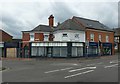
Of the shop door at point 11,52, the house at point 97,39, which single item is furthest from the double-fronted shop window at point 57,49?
the shop door at point 11,52

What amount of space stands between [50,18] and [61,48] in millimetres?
11839

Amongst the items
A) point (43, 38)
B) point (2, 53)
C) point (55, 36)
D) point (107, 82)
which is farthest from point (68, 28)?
point (107, 82)

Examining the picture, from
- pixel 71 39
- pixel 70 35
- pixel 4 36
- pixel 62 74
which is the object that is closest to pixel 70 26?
pixel 70 35

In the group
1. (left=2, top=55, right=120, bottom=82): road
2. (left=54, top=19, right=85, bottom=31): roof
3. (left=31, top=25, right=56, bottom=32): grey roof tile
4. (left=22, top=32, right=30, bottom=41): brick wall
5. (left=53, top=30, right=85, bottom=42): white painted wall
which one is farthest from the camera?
(left=22, top=32, right=30, bottom=41): brick wall

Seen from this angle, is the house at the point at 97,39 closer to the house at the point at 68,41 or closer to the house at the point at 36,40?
the house at the point at 68,41

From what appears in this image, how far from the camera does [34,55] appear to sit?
35562 millimetres

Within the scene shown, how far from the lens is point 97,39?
128 feet

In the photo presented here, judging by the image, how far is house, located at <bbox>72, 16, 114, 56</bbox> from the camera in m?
37.4

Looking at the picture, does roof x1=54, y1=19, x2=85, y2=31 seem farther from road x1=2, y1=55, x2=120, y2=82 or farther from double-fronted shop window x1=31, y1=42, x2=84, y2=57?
road x1=2, y1=55, x2=120, y2=82

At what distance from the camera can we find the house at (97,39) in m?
37.4

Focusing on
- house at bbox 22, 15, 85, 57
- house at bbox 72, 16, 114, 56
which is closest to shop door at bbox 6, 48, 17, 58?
house at bbox 22, 15, 85, 57

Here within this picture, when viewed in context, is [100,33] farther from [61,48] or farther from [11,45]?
[11,45]

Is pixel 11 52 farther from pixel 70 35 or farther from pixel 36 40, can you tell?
pixel 70 35

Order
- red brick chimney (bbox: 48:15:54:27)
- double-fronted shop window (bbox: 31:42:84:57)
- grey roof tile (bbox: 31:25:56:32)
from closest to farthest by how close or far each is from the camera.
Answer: double-fronted shop window (bbox: 31:42:84:57)
grey roof tile (bbox: 31:25:56:32)
red brick chimney (bbox: 48:15:54:27)
